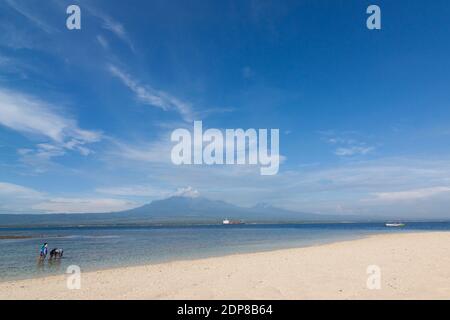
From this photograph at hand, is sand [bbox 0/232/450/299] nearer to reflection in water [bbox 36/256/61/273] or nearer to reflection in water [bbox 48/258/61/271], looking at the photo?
reflection in water [bbox 36/256/61/273]

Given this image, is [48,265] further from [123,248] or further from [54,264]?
[123,248]

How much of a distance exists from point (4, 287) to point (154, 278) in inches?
265

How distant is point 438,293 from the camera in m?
11.1

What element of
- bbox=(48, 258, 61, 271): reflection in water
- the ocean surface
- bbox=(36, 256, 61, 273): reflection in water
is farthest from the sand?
the ocean surface

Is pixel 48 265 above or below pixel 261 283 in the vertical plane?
below

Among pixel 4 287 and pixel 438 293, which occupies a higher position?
pixel 438 293

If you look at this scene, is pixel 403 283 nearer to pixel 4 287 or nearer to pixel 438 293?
pixel 438 293

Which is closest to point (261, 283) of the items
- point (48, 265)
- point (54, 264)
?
point (48, 265)
